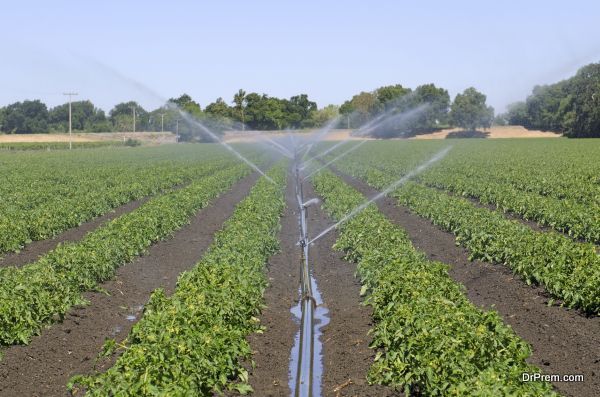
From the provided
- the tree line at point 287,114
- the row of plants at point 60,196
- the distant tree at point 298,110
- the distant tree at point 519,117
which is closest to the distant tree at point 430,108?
the tree line at point 287,114

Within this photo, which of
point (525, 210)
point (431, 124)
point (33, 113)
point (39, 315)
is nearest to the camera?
point (39, 315)

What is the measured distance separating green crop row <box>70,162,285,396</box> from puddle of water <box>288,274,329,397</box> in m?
0.64

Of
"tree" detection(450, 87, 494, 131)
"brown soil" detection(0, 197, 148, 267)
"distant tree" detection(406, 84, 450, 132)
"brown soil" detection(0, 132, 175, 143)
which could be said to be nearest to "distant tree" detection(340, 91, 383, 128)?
"distant tree" detection(406, 84, 450, 132)

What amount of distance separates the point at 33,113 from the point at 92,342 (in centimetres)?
14009

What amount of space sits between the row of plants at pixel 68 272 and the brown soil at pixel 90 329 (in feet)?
0.62

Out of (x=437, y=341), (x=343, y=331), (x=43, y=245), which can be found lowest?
(x=343, y=331)

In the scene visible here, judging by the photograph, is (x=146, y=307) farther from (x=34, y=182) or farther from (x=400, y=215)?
(x=34, y=182)

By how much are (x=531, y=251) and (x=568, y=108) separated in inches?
3839

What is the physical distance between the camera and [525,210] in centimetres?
2017

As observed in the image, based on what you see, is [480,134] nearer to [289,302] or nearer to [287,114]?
[287,114]

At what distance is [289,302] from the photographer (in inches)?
489

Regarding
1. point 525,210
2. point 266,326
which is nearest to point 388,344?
point 266,326

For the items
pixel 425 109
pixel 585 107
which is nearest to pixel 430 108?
pixel 425 109

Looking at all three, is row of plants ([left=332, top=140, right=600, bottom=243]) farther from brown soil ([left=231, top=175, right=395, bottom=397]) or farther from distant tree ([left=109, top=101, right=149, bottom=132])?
distant tree ([left=109, top=101, right=149, bottom=132])
